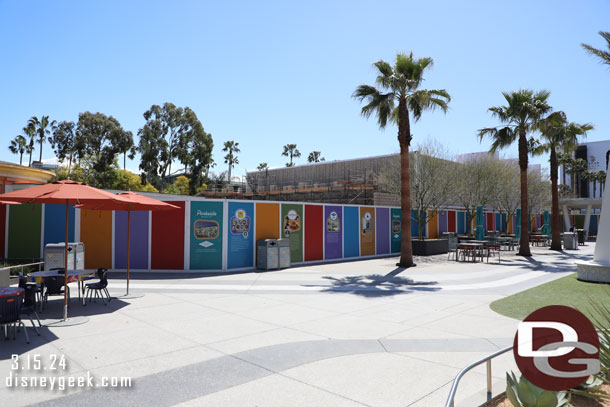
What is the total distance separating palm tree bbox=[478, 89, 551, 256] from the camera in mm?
20422

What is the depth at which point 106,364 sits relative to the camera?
5418mm

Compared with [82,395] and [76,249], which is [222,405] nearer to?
[82,395]

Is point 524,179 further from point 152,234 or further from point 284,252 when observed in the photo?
point 152,234

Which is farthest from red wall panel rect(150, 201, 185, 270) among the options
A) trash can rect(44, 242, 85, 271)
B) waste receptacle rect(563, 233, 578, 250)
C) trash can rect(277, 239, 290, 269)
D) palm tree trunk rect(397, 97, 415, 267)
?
waste receptacle rect(563, 233, 578, 250)

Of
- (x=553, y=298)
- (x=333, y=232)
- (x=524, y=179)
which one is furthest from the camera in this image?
(x=524, y=179)

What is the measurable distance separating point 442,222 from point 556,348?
83.3ft

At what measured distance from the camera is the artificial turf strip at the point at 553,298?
884cm

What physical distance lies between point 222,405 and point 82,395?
1.64 m

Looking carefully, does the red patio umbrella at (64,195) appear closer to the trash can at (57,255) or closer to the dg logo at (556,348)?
the trash can at (57,255)

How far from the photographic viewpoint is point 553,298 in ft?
33.2

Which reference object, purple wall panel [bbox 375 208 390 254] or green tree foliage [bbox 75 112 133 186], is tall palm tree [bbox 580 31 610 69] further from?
green tree foliage [bbox 75 112 133 186]

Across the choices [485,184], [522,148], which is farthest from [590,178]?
[522,148]

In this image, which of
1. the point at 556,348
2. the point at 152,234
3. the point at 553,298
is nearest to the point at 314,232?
Answer: the point at 152,234

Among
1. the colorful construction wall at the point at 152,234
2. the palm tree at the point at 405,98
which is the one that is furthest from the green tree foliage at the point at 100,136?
the palm tree at the point at 405,98
